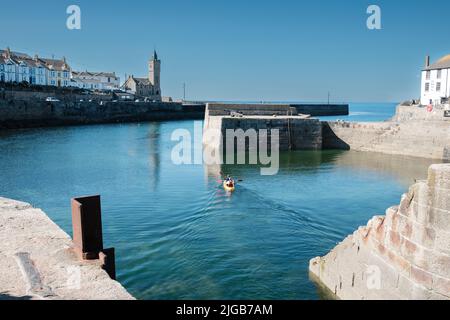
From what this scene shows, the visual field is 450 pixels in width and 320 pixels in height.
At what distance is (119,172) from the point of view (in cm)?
2934

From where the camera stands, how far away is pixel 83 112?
75.4m

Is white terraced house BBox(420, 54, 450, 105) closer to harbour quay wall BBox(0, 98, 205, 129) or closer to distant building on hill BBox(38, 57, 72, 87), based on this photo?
harbour quay wall BBox(0, 98, 205, 129)

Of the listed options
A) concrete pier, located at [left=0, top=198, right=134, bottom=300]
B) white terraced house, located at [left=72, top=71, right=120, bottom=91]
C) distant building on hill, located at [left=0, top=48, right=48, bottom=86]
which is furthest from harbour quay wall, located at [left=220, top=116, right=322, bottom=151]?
white terraced house, located at [left=72, top=71, right=120, bottom=91]

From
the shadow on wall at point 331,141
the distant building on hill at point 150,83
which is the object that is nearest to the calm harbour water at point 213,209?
the shadow on wall at point 331,141

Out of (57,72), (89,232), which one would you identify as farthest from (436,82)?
(57,72)

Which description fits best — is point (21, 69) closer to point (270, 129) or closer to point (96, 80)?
point (96, 80)

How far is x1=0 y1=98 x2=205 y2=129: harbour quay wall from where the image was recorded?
2436 inches

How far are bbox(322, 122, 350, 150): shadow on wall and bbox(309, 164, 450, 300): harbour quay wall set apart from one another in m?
32.8

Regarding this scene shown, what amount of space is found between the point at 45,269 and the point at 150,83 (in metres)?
126

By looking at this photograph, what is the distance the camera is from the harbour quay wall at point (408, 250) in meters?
7.66

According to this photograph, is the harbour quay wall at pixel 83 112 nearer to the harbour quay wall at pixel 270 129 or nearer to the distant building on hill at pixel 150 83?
the distant building on hill at pixel 150 83

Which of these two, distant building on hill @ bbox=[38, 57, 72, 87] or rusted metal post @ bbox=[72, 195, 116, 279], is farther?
distant building on hill @ bbox=[38, 57, 72, 87]

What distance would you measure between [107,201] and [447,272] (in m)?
16.0
